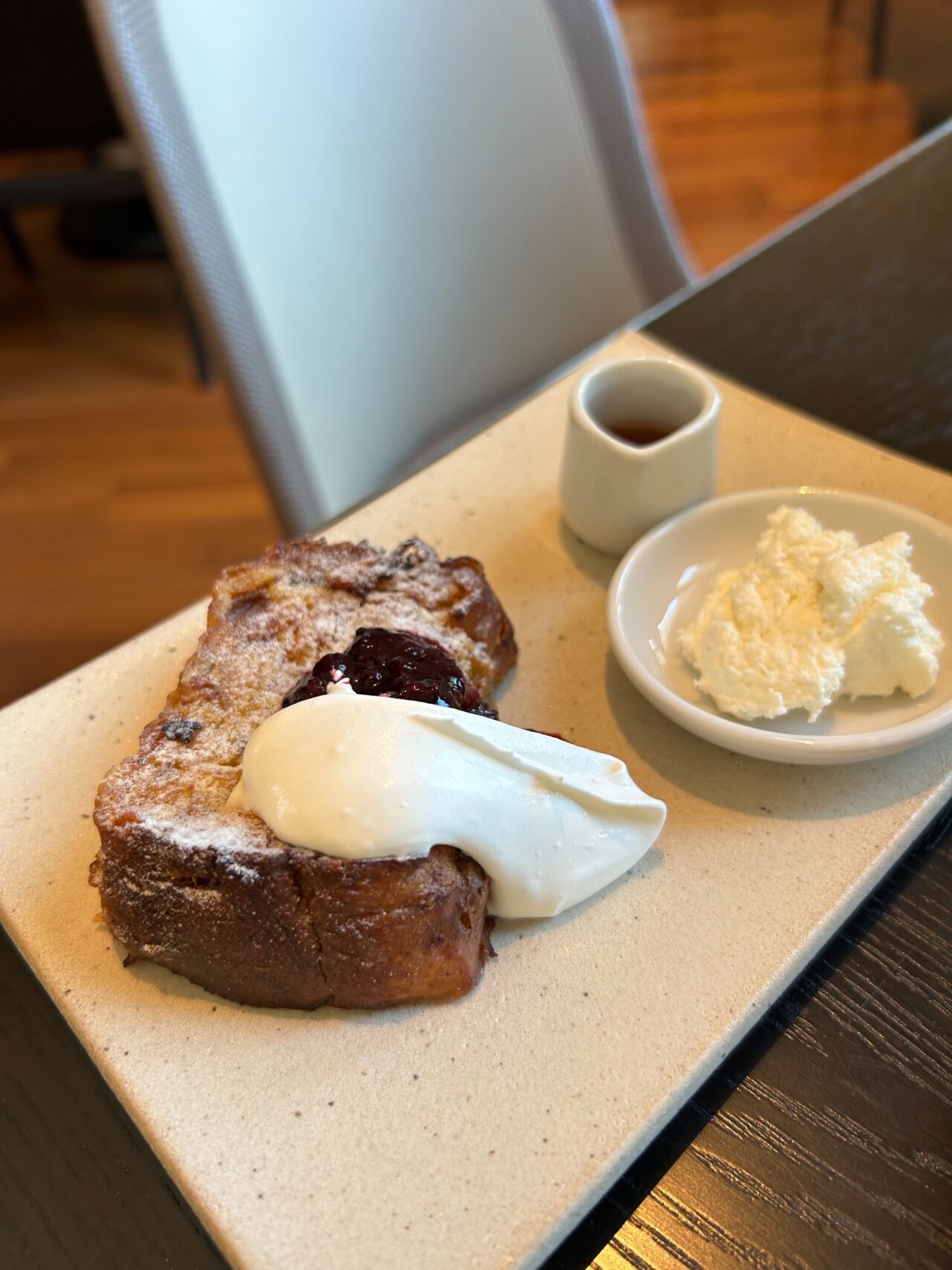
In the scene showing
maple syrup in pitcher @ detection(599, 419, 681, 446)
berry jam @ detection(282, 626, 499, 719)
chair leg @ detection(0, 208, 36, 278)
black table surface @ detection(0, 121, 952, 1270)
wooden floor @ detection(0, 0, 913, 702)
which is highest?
berry jam @ detection(282, 626, 499, 719)

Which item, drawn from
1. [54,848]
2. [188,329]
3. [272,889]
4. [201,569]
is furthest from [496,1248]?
[188,329]

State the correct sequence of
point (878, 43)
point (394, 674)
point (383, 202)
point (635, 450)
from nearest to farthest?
1. point (394, 674)
2. point (635, 450)
3. point (383, 202)
4. point (878, 43)

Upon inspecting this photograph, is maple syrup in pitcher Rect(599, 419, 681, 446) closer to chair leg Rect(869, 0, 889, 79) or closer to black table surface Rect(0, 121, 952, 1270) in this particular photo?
black table surface Rect(0, 121, 952, 1270)

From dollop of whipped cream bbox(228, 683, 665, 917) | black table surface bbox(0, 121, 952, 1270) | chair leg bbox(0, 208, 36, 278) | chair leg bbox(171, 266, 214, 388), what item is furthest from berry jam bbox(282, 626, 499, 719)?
chair leg bbox(0, 208, 36, 278)

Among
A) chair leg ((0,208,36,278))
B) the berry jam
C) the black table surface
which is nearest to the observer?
the black table surface

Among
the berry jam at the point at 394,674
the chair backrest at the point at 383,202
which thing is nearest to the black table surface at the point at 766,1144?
the berry jam at the point at 394,674

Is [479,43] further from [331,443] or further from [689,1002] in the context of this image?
[689,1002]

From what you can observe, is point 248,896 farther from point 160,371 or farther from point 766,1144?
point 160,371

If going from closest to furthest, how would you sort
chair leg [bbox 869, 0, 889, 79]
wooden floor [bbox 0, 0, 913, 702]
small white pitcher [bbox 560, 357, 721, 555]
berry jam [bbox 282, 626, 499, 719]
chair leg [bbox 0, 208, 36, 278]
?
berry jam [bbox 282, 626, 499, 719], small white pitcher [bbox 560, 357, 721, 555], wooden floor [bbox 0, 0, 913, 702], chair leg [bbox 0, 208, 36, 278], chair leg [bbox 869, 0, 889, 79]

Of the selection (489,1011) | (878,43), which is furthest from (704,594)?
(878,43)
